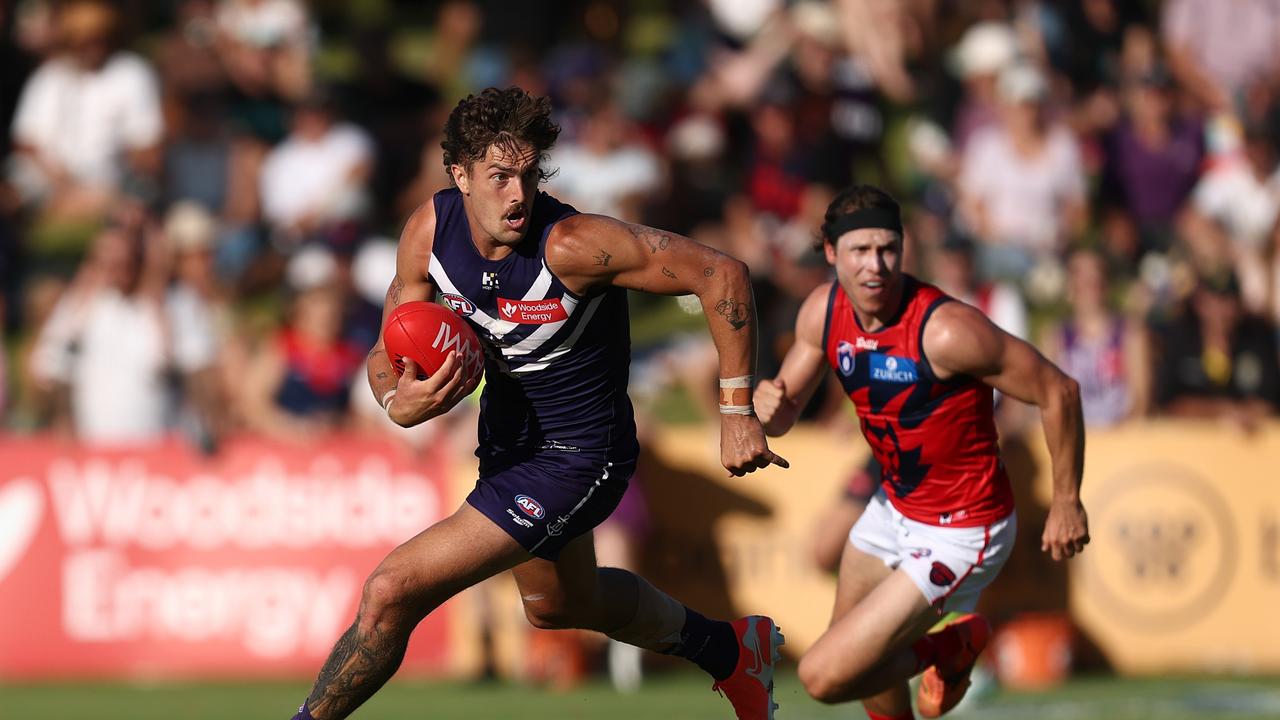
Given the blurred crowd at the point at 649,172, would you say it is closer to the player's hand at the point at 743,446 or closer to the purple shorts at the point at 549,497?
the purple shorts at the point at 549,497

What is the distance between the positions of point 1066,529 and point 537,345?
2181mm

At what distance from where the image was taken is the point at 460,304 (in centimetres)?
673

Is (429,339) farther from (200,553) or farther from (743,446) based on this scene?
(200,553)

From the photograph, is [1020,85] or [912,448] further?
[1020,85]

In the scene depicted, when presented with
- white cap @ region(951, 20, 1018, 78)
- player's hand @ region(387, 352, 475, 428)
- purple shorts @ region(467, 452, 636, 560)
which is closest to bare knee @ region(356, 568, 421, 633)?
purple shorts @ region(467, 452, 636, 560)

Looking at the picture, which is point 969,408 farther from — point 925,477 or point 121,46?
point 121,46

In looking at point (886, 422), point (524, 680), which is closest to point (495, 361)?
point (886, 422)

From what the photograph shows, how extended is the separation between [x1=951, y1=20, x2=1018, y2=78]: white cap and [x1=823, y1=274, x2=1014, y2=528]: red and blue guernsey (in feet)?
25.9

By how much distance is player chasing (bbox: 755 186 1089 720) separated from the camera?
7191mm

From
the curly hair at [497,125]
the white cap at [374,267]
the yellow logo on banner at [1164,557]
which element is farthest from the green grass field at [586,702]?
the curly hair at [497,125]

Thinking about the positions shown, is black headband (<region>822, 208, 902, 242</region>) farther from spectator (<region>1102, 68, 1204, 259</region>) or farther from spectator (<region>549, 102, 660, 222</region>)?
spectator (<region>1102, 68, 1204, 259</region>)

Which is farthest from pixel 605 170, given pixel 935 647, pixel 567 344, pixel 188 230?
pixel 567 344

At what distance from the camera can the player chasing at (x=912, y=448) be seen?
283 inches

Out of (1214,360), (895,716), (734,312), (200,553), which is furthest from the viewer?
(1214,360)
